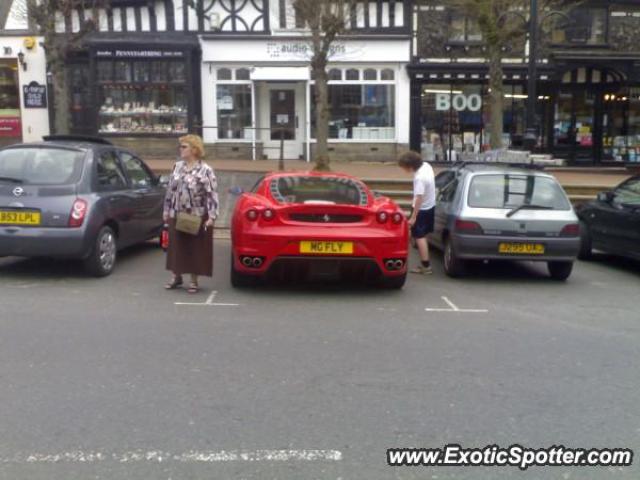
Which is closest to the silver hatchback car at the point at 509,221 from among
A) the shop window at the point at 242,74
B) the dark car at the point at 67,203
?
the dark car at the point at 67,203

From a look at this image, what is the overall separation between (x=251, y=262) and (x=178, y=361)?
213cm

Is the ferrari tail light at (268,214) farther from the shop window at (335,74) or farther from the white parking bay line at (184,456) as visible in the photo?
the shop window at (335,74)

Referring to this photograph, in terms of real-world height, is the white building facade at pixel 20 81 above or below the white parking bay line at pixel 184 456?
above

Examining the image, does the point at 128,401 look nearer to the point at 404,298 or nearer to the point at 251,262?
the point at 251,262

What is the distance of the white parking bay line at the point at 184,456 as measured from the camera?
3.62m

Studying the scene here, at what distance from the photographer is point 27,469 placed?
351cm

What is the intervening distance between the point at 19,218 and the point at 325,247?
342 centimetres

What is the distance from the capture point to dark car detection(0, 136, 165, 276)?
24.9 ft

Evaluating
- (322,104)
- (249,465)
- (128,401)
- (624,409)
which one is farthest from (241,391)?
(322,104)

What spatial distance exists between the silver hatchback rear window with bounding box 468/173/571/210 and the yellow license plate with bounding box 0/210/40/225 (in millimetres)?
5083

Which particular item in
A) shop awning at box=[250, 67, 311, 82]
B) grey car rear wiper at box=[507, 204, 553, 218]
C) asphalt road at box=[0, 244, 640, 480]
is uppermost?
shop awning at box=[250, 67, 311, 82]

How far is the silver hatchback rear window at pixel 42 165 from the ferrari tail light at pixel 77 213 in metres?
0.34

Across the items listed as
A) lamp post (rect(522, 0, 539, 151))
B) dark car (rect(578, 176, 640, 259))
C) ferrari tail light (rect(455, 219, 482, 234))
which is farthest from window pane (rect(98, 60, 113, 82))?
ferrari tail light (rect(455, 219, 482, 234))

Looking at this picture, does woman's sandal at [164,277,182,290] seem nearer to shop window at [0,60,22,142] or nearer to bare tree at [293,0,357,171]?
bare tree at [293,0,357,171]
